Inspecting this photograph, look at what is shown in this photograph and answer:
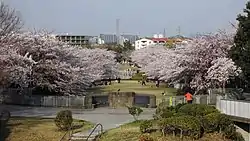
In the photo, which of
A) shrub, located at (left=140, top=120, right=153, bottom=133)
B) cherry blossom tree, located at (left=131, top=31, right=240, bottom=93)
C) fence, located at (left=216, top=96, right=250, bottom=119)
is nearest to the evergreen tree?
fence, located at (left=216, top=96, right=250, bottom=119)

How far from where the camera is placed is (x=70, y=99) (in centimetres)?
3488

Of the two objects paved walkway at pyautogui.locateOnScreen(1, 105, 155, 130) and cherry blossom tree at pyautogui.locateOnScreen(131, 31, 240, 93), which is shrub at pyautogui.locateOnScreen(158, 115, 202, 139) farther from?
cherry blossom tree at pyautogui.locateOnScreen(131, 31, 240, 93)

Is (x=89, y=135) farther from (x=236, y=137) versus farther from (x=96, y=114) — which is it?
(x=96, y=114)

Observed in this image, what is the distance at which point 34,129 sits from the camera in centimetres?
2461

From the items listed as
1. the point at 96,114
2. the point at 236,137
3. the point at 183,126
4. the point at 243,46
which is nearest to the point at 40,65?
the point at 96,114

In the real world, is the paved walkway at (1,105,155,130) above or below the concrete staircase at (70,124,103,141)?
above

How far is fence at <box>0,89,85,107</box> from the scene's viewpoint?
114 ft

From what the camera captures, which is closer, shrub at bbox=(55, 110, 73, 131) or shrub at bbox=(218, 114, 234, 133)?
shrub at bbox=(218, 114, 234, 133)

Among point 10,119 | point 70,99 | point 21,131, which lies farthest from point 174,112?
point 70,99

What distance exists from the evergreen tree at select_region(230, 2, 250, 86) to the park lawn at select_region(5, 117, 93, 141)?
9116 millimetres

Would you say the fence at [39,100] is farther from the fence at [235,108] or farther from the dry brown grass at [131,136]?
the fence at [235,108]

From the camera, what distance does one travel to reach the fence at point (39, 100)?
34812 millimetres

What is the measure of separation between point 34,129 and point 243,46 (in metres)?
12.2

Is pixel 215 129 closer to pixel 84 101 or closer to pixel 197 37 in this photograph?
pixel 84 101
